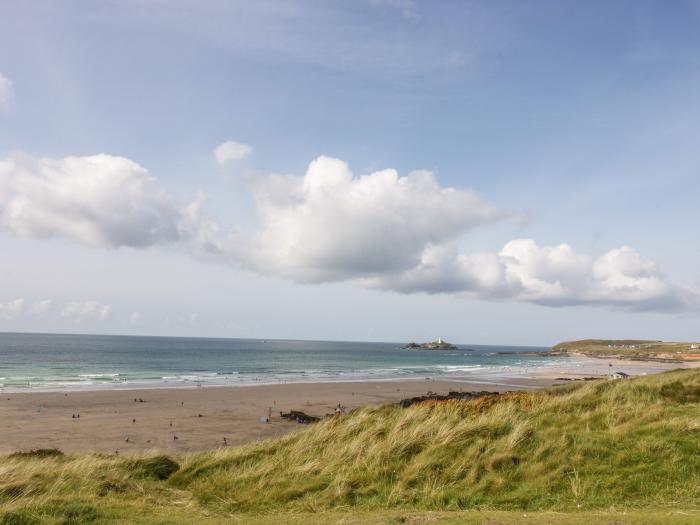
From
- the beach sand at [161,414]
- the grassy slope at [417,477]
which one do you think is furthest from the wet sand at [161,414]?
the grassy slope at [417,477]

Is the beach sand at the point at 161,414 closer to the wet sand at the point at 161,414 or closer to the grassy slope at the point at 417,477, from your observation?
the wet sand at the point at 161,414

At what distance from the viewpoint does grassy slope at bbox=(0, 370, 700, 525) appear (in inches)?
301

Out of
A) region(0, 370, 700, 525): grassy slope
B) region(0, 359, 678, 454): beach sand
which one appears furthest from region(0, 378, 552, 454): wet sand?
region(0, 370, 700, 525): grassy slope

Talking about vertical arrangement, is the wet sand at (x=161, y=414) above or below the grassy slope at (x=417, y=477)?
below

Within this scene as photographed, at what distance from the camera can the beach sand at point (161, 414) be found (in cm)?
2264

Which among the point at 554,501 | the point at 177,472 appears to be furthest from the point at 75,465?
the point at 554,501

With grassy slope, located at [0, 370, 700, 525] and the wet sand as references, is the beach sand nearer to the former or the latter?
the wet sand

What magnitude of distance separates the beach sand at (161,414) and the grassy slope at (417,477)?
35.1ft

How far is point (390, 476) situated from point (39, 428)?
2343 centimetres

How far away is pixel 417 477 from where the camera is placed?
31.0ft

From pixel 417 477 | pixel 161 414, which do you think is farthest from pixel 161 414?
pixel 417 477

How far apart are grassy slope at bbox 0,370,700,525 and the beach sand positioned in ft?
35.1

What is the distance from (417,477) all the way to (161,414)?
2584cm

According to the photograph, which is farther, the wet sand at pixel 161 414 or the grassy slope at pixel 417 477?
the wet sand at pixel 161 414
